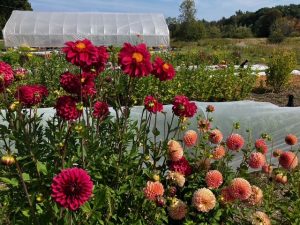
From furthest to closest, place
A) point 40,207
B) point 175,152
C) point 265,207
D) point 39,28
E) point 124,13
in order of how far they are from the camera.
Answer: point 124,13 < point 39,28 < point 265,207 < point 175,152 < point 40,207

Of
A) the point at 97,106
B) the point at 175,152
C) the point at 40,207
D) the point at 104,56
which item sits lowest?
the point at 40,207

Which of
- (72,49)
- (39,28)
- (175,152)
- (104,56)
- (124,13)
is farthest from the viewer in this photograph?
(124,13)

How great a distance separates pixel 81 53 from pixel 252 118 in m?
2.69

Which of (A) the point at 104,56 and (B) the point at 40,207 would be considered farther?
(B) the point at 40,207

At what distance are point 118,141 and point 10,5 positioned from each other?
54.9 m

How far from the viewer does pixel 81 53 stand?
5.04 ft

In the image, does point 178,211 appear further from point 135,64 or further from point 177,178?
point 135,64

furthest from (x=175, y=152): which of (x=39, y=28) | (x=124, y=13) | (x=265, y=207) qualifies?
(x=124, y=13)

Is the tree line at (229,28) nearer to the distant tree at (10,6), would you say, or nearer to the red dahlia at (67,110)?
the distant tree at (10,6)

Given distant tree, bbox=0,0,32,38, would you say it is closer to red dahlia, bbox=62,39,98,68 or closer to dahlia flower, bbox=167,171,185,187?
dahlia flower, bbox=167,171,185,187

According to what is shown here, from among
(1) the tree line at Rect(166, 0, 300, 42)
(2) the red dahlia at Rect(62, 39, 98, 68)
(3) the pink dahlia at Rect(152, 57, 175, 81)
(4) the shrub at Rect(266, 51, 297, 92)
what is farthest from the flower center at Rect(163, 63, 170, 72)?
(1) the tree line at Rect(166, 0, 300, 42)

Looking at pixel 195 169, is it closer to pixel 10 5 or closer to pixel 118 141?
pixel 118 141

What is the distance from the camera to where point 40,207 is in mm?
1811

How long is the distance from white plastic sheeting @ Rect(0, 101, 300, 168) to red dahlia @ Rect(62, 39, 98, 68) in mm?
2171
